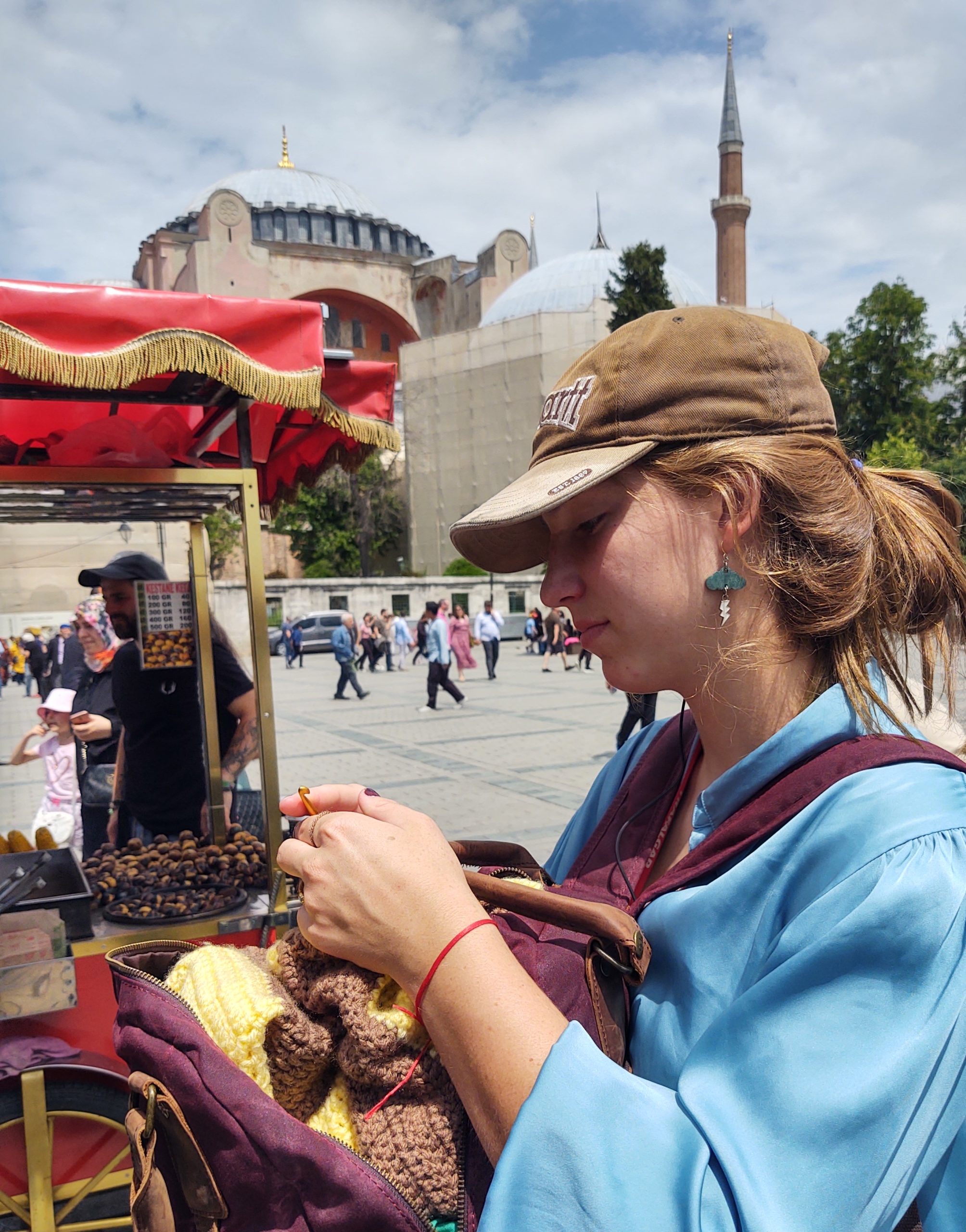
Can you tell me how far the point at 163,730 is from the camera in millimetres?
4527

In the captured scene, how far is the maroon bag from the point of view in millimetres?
939

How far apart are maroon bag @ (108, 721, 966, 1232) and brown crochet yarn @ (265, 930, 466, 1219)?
0.02 metres

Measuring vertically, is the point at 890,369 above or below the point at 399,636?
above

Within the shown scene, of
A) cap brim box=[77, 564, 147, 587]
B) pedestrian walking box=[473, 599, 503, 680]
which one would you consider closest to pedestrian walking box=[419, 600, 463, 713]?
pedestrian walking box=[473, 599, 503, 680]

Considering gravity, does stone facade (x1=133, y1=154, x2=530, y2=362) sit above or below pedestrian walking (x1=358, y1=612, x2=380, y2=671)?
above

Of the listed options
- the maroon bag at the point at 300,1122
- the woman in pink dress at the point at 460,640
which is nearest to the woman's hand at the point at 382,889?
→ the maroon bag at the point at 300,1122

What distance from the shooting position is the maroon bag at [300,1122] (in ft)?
3.08

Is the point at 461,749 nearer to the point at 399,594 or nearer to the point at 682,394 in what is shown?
the point at 682,394

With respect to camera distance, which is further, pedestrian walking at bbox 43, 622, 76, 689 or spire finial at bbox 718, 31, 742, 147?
spire finial at bbox 718, 31, 742, 147

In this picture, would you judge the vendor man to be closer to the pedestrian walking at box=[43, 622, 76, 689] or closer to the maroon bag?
the maroon bag

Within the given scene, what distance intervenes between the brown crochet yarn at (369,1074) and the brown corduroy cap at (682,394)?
0.56m

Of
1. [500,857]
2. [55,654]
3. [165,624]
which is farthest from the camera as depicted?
[55,654]

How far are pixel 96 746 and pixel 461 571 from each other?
37.0m

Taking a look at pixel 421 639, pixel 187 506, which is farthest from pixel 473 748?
pixel 421 639
